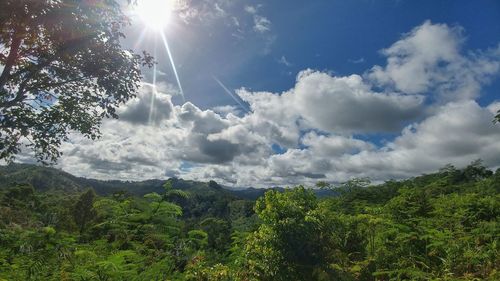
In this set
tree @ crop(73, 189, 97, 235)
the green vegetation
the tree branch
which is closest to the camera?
the green vegetation

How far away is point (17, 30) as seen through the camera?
9820mm

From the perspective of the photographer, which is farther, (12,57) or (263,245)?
(12,57)

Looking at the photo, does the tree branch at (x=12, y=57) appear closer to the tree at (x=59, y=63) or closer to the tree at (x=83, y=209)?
the tree at (x=59, y=63)

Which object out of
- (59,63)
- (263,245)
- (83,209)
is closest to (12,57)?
(59,63)

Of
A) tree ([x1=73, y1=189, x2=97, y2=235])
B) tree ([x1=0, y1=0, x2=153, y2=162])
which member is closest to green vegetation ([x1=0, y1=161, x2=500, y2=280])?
tree ([x1=0, y1=0, x2=153, y2=162])

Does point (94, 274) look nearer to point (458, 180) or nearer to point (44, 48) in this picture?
point (44, 48)

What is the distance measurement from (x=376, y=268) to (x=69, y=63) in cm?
1019

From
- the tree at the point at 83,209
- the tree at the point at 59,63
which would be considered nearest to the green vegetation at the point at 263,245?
the tree at the point at 59,63

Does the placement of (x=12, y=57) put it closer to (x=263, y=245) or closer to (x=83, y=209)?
(x=263, y=245)

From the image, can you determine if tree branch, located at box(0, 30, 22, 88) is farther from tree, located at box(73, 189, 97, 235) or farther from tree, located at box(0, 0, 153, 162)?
tree, located at box(73, 189, 97, 235)

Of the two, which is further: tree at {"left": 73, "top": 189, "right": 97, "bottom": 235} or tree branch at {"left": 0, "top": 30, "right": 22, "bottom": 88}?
tree at {"left": 73, "top": 189, "right": 97, "bottom": 235}

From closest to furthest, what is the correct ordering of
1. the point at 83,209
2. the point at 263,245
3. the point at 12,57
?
the point at 263,245 → the point at 12,57 → the point at 83,209

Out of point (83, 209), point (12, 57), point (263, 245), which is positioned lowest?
point (83, 209)

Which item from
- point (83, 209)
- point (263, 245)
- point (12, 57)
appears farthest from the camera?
point (83, 209)
